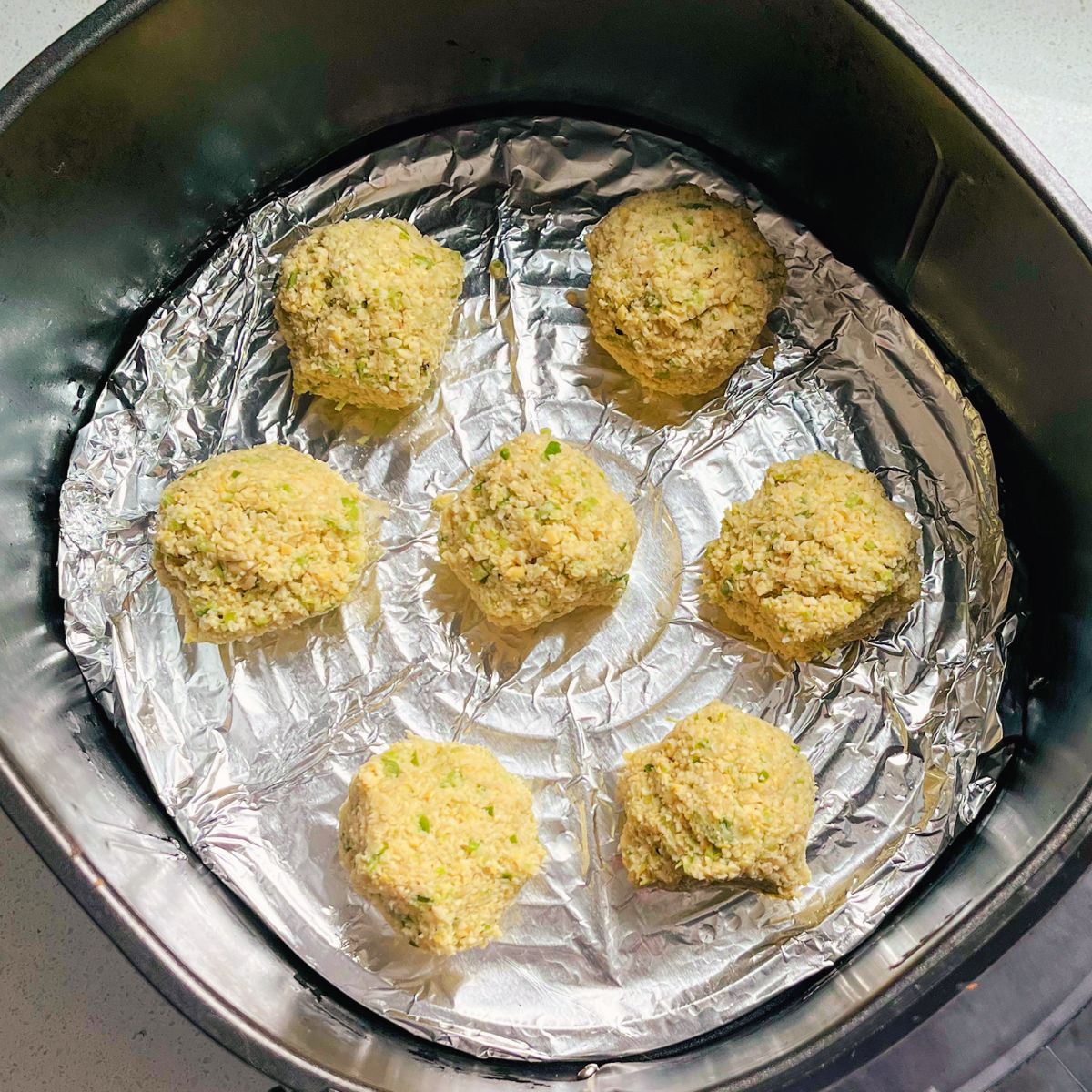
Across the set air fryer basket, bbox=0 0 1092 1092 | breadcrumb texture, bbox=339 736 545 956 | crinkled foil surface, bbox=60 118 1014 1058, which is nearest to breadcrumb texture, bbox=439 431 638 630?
crinkled foil surface, bbox=60 118 1014 1058

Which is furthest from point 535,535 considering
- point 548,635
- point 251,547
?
point 251,547

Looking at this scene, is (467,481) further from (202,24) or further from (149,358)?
(202,24)

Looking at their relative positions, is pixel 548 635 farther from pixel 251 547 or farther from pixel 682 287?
pixel 682 287

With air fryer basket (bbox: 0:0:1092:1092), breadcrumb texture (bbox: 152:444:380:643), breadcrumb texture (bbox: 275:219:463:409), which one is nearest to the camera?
air fryer basket (bbox: 0:0:1092:1092)

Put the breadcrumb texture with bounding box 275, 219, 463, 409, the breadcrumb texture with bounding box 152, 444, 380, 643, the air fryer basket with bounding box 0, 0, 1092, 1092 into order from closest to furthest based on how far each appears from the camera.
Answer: the air fryer basket with bounding box 0, 0, 1092, 1092, the breadcrumb texture with bounding box 152, 444, 380, 643, the breadcrumb texture with bounding box 275, 219, 463, 409

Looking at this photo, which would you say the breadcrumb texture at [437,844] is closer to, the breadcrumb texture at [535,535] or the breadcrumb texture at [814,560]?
the breadcrumb texture at [535,535]

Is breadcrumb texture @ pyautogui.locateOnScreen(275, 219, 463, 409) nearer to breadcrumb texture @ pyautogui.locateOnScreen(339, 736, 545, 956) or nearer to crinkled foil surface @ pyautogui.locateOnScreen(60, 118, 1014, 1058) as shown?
crinkled foil surface @ pyautogui.locateOnScreen(60, 118, 1014, 1058)
